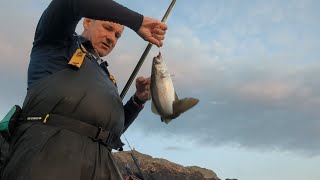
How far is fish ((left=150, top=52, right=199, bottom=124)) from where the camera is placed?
4.69m

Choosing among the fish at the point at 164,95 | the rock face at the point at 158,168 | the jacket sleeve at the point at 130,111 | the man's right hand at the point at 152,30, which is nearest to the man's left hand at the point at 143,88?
the jacket sleeve at the point at 130,111

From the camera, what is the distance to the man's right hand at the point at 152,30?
407 cm

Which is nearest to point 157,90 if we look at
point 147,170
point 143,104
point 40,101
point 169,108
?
point 169,108

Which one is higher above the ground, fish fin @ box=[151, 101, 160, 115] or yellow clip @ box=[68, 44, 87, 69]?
yellow clip @ box=[68, 44, 87, 69]

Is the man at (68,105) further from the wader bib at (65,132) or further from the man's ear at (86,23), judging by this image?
the man's ear at (86,23)

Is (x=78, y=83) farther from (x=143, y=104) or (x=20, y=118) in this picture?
(x=143, y=104)

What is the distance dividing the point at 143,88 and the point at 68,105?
1.56 m

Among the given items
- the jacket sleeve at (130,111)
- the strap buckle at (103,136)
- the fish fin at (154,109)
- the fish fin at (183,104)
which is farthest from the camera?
the jacket sleeve at (130,111)

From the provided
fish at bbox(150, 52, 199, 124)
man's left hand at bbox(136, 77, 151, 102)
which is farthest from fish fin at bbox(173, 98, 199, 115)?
man's left hand at bbox(136, 77, 151, 102)

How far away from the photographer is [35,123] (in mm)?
4090

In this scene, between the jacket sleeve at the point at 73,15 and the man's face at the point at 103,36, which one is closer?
the jacket sleeve at the point at 73,15

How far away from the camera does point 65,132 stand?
4055mm

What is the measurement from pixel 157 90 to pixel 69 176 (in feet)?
4.68

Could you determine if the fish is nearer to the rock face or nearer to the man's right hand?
the man's right hand
